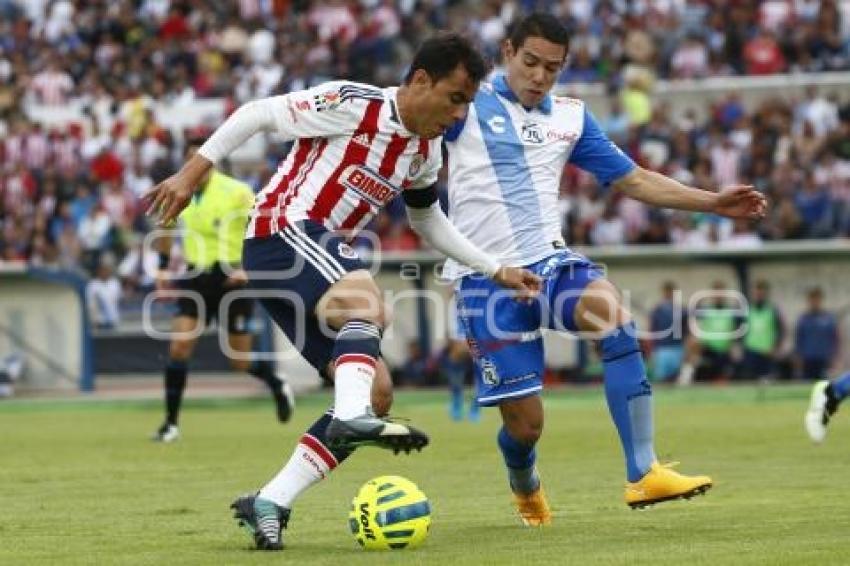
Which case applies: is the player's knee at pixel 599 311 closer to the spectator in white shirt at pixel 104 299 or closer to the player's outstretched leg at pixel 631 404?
the player's outstretched leg at pixel 631 404

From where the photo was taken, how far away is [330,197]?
9148mm

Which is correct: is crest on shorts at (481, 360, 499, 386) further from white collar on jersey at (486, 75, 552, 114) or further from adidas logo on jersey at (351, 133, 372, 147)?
adidas logo on jersey at (351, 133, 372, 147)

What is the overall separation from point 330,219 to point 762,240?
18976 mm

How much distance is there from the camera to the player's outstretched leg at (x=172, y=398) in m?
17.8

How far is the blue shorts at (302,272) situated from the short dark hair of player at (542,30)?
6.23 ft

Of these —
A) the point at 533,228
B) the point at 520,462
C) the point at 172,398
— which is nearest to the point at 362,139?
the point at 533,228

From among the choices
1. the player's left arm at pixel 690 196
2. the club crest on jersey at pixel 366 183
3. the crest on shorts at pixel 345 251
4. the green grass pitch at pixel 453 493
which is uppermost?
the club crest on jersey at pixel 366 183

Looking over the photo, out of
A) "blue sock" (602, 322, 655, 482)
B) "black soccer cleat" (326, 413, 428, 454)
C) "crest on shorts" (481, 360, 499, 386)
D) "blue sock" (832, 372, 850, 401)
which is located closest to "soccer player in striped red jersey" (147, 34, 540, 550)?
"black soccer cleat" (326, 413, 428, 454)

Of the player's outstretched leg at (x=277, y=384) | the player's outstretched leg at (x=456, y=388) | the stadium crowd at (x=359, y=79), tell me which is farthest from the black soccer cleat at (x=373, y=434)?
the stadium crowd at (x=359, y=79)

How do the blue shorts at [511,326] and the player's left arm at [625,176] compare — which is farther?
the player's left arm at [625,176]

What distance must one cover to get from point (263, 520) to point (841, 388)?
18.8 feet

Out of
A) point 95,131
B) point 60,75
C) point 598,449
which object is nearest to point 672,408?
point 598,449

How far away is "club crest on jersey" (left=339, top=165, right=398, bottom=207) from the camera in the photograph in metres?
9.13

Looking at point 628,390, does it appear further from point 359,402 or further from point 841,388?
point 841,388
